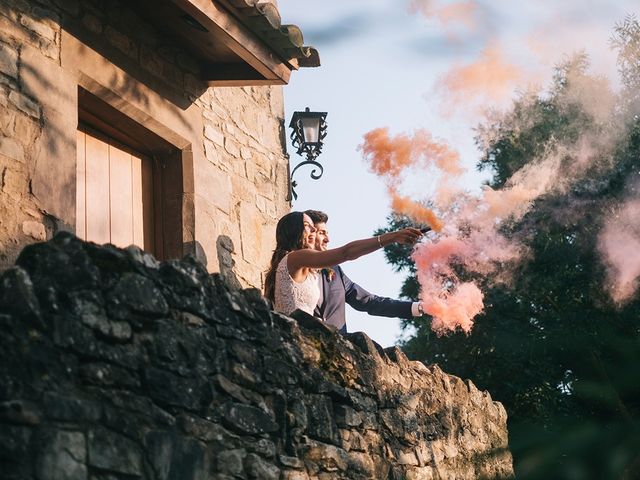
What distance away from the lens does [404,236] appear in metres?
7.20

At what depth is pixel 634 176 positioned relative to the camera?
45.1 ft

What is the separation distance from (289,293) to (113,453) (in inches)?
106

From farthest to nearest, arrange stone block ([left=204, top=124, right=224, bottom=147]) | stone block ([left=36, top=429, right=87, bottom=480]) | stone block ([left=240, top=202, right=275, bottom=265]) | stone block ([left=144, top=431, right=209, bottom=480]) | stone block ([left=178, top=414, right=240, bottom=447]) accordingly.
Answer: stone block ([left=240, top=202, right=275, bottom=265]) → stone block ([left=204, top=124, right=224, bottom=147]) → stone block ([left=178, top=414, right=240, bottom=447]) → stone block ([left=144, top=431, right=209, bottom=480]) → stone block ([left=36, top=429, right=87, bottom=480])

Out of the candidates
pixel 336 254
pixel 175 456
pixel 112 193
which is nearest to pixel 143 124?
pixel 112 193

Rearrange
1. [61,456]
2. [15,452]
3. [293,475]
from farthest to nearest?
[293,475] → [61,456] → [15,452]

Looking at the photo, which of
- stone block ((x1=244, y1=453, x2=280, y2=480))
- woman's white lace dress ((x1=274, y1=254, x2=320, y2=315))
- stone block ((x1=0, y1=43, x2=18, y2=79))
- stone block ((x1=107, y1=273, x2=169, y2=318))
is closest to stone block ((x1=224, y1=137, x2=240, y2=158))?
woman's white lace dress ((x1=274, y1=254, x2=320, y2=315))

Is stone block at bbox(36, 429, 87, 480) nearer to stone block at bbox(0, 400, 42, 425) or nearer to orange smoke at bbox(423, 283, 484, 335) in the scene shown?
stone block at bbox(0, 400, 42, 425)

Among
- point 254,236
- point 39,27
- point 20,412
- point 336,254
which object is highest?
point 39,27

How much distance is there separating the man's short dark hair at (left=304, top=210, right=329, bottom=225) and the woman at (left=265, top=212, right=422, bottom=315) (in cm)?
7

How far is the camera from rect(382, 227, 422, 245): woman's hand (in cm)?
714

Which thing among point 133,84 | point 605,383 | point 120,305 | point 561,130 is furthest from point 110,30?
point 561,130

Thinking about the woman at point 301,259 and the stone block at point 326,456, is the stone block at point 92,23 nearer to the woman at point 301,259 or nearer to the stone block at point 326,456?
the woman at point 301,259

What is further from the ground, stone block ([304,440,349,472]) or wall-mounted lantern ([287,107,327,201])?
wall-mounted lantern ([287,107,327,201])

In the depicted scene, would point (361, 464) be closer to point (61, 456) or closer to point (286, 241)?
point (286, 241)
